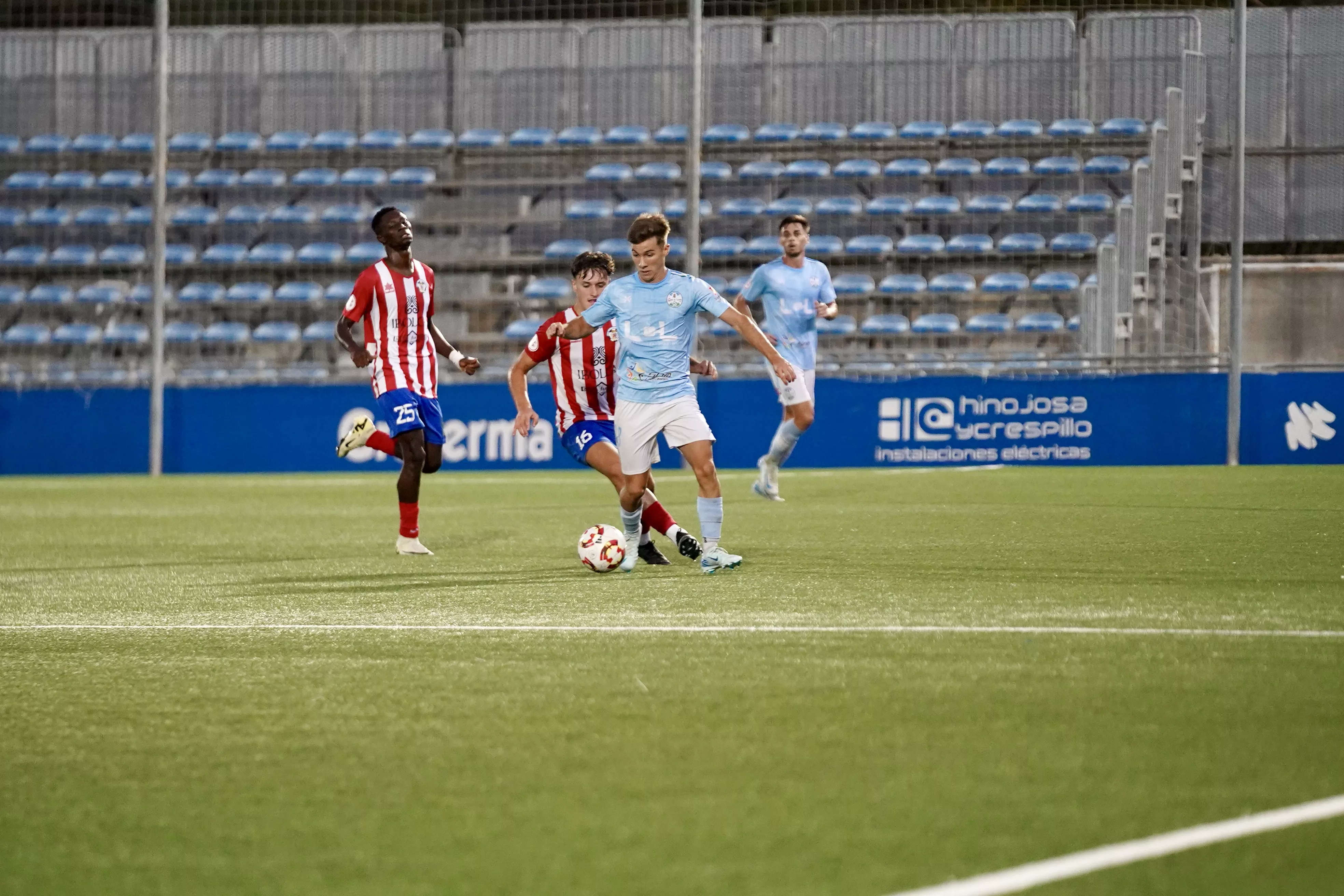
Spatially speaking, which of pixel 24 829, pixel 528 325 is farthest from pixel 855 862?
pixel 528 325

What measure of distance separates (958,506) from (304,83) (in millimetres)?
16431

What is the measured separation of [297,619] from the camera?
5621mm

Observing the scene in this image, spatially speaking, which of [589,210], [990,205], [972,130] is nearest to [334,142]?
[589,210]

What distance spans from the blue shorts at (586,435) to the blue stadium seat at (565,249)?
13640 millimetres

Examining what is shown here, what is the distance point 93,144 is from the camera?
939 inches

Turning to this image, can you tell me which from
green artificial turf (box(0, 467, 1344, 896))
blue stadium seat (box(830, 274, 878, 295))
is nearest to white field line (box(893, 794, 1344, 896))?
green artificial turf (box(0, 467, 1344, 896))

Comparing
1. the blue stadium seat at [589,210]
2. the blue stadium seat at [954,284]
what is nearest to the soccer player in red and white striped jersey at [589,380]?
the blue stadium seat at [954,284]

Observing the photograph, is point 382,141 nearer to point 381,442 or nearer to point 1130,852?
point 381,442

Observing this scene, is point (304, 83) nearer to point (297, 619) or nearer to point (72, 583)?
point (72, 583)

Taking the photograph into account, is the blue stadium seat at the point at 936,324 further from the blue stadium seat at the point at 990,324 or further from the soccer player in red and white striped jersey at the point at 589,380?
the soccer player in red and white striped jersey at the point at 589,380

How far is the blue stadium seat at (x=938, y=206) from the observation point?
21.4 m

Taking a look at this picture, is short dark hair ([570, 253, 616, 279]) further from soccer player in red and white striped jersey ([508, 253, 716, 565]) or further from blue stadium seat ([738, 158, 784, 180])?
blue stadium seat ([738, 158, 784, 180])

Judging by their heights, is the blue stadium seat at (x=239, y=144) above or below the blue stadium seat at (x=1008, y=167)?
above

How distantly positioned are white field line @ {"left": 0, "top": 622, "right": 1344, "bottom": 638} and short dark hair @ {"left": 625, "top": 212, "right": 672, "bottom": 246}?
2166 millimetres
